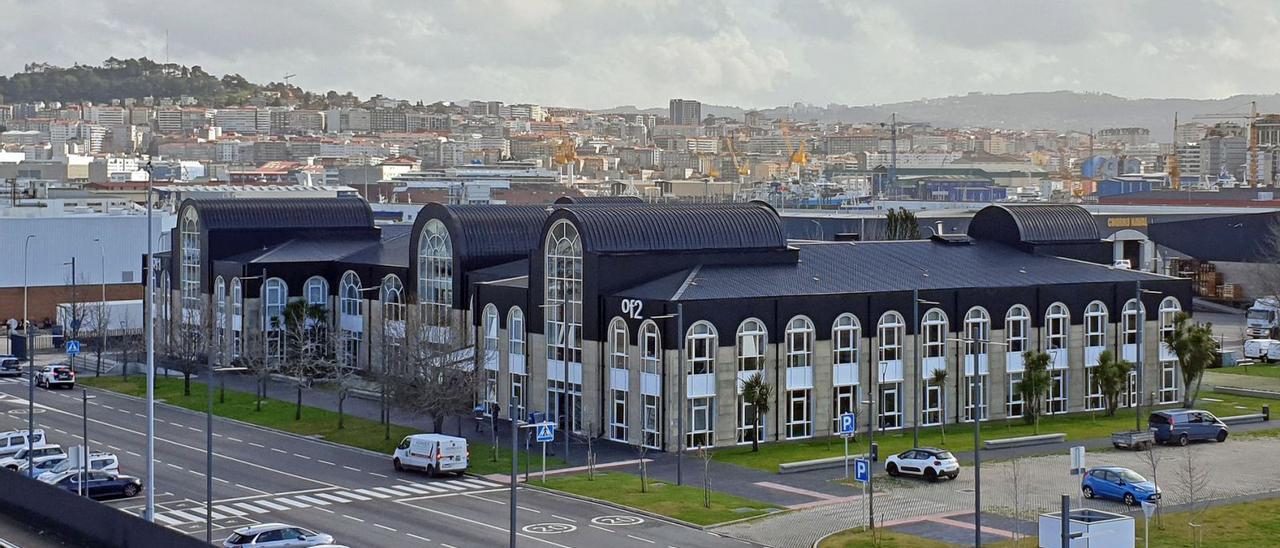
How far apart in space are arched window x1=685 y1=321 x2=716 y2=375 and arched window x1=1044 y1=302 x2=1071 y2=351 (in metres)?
15.6

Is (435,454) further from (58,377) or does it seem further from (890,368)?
(58,377)

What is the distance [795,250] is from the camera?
69.9 meters

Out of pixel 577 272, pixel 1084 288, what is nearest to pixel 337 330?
pixel 577 272

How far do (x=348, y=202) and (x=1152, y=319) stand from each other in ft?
140

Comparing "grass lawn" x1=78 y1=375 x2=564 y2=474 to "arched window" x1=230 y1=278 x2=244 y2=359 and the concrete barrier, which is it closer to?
"arched window" x1=230 y1=278 x2=244 y2=359

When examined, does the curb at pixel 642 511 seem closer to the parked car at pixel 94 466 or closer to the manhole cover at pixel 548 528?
the manhole cover at pixel 548 528

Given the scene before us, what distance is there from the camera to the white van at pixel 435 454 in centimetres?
5609

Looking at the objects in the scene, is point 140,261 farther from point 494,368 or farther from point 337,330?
point 494,368

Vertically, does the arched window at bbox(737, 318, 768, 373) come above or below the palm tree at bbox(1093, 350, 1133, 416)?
above

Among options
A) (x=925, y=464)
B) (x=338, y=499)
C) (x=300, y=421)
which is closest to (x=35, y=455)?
(x=338, y=499)

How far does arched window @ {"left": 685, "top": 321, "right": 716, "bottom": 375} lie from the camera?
203 ft

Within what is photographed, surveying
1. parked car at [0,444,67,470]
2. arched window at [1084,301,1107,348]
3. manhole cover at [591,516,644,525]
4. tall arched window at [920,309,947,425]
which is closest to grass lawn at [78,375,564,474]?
manhole cover at [591,516,644,525]

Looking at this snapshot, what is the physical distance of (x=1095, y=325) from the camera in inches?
2842

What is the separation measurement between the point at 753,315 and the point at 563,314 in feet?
25.1
